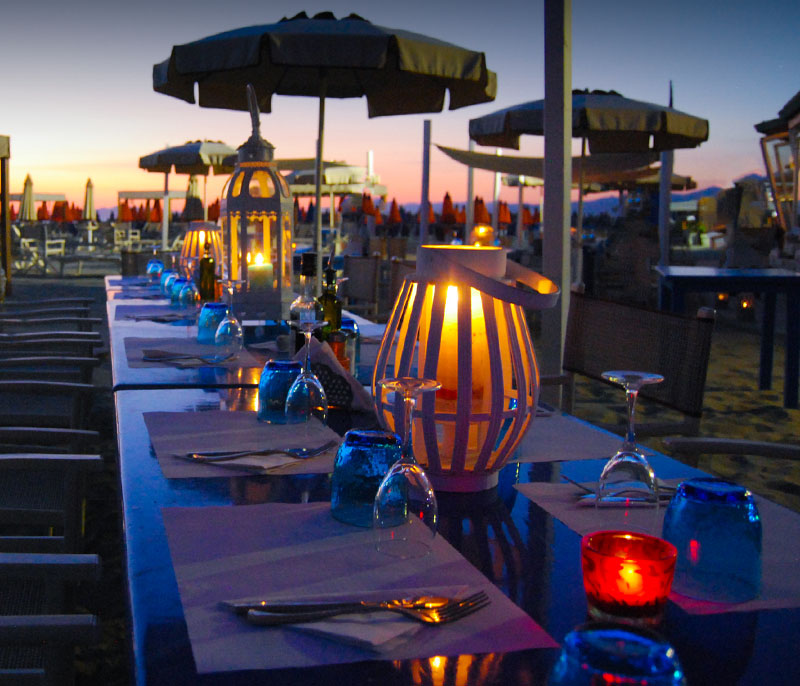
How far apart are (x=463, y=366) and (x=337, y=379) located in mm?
688

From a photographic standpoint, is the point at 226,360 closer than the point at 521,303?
No

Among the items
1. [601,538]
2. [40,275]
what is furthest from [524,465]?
[40,275]

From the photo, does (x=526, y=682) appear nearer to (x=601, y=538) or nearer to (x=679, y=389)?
(x=601, y=538)

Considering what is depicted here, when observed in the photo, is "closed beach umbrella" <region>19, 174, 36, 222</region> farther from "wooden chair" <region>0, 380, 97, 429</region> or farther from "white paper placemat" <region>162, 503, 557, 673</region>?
"white paper placemat" <region>162, 503, 557, 673</region>

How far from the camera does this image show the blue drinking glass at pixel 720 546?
0.90m

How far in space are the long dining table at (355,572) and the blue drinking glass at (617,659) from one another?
23cm

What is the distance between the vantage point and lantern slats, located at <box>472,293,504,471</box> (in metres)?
1.23

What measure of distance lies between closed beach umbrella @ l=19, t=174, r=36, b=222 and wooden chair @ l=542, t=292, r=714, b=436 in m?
19.1

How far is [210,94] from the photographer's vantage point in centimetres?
552

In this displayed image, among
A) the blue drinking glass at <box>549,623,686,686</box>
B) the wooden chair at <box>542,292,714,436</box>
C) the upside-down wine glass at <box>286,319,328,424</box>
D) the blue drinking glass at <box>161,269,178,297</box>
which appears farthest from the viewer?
the blue drinking glass at <box>161,269,178,297</box>

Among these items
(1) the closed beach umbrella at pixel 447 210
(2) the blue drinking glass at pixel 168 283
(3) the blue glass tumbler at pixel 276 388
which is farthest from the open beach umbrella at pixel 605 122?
(1) the closed beach umbrella at pixel 447 210

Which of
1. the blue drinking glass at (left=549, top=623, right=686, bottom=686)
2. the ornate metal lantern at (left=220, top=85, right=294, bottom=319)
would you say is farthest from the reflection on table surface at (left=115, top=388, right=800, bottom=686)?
the ornate metal lantern at (left=220, top=85, right=294, bottom=319)

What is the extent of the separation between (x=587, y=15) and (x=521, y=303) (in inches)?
575

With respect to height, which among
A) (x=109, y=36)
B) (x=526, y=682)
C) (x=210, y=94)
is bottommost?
(x=526, y=682)
